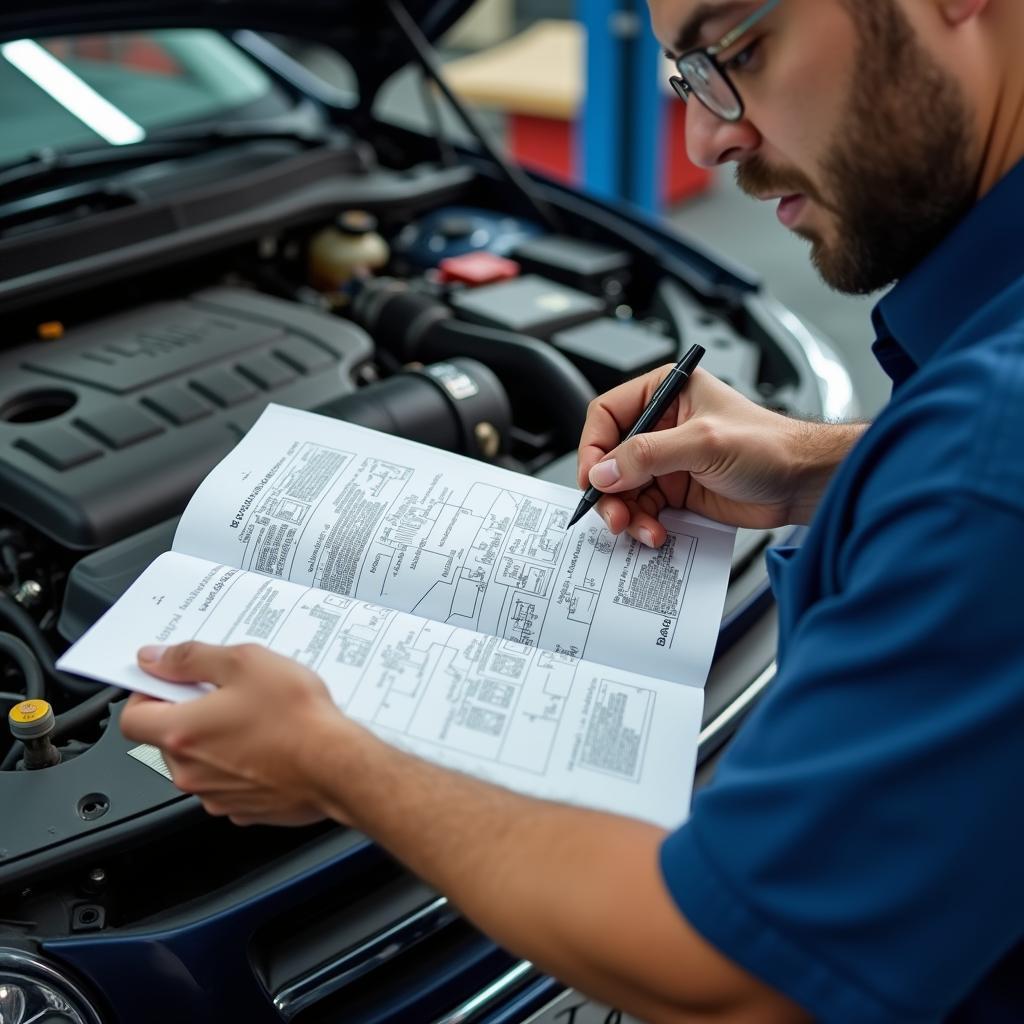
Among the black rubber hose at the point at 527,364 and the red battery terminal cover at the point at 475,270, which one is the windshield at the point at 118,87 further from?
the black rubber hose at the point at 527,364

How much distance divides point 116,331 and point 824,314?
9.02 ft

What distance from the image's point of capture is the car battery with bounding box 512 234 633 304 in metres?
1.85

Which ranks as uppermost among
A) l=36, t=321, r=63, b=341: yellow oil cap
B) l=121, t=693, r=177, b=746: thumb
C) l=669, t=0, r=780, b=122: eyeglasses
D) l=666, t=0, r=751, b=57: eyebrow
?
l=666, t=0, r=751, b=57: eyebrow

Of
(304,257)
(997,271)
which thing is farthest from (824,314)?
Answer: (997,271)

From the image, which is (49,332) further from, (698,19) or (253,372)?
(698,19)

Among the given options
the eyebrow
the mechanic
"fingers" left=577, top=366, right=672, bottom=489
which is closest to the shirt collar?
the mechanic

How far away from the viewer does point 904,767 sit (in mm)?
578

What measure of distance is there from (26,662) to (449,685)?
1.50 feet

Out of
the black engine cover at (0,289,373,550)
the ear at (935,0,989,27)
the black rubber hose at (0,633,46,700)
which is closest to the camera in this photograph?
the ear at (935,0,989,27)

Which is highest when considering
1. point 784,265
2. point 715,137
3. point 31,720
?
point 715,137

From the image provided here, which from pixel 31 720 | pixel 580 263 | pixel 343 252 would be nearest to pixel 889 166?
pixel 31 720

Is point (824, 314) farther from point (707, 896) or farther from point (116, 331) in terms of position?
point (707, 896)

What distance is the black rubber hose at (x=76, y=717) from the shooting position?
101cm

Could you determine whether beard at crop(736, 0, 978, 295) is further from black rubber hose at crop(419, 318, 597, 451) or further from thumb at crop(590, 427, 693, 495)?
black rubber hose at crop(419, 318, 597, 451)
